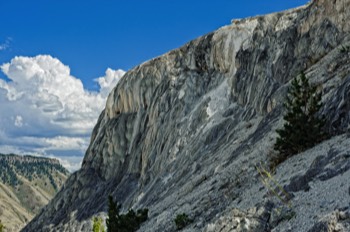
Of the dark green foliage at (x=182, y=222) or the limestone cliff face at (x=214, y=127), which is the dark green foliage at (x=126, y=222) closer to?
the limestone cliff face at (x=214, y=127)

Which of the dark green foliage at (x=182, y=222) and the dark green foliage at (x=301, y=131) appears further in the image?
the dark green foliage at (x=301, y=131)

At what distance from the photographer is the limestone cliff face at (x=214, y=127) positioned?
68.4 ft

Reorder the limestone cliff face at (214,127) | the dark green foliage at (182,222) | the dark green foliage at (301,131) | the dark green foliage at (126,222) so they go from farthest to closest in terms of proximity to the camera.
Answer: the dark green foliage at (126,222)
the dark green foliage at (301,131)
the dark green foliage at (182,222)
the limestone cliff face at (214,127)

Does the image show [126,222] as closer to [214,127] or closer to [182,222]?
[182,222]

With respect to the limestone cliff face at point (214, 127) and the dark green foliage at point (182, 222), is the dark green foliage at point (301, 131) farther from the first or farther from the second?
the dark green foliage at point (182, 222)

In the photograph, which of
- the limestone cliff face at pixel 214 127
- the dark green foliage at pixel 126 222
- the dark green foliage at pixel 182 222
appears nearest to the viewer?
the limestone cliff face at pixel 214 127

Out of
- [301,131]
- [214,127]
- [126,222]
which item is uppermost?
[214,127]

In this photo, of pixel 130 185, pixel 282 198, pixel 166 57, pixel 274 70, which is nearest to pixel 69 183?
pixel 130 185

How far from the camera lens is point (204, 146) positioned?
5266cm

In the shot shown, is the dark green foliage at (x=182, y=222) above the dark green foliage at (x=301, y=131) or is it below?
below

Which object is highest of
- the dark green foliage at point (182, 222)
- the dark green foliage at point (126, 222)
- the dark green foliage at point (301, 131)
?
the dark green foliage at point (301, 131)

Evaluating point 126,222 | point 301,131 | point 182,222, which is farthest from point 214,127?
point 182,222

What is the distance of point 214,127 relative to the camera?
54438 millimetres

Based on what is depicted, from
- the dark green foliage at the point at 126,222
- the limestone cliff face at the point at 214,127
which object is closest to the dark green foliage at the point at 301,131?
the limestone cliff face at the point at 214,127
